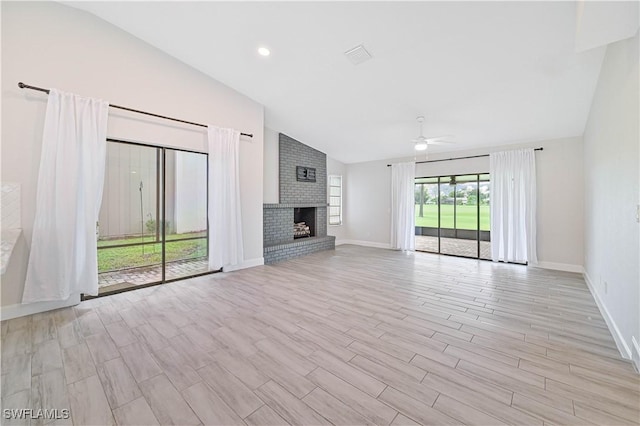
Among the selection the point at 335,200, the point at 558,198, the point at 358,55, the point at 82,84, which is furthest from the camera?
the point at 335,200

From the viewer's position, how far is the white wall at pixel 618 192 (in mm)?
2066

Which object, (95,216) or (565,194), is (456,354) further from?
(565,194)

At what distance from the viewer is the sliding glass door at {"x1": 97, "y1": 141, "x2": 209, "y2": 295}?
170 inches

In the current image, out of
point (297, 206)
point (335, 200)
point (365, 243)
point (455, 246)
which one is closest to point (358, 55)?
point (297, 206)

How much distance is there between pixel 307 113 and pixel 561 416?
5293mm

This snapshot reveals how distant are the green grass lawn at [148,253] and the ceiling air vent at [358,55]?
393cm

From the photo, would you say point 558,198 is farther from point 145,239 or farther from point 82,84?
point 145,239

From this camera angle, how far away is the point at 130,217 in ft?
A: 16.1

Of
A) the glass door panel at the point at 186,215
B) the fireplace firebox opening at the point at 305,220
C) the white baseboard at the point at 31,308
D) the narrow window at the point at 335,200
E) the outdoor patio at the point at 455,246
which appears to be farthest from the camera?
the narrow window at the point at 335,200

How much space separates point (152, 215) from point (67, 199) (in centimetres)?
199

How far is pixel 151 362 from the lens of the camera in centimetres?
204

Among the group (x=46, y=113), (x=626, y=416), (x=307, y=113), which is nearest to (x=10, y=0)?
(x=46, y=113)

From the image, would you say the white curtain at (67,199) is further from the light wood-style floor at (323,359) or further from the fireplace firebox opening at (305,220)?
the fireplace firebox opening at (305,220)

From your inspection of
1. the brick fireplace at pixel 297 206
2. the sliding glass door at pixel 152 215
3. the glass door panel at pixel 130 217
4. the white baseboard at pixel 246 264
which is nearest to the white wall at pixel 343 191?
the brick fireplace at pixel 297 206
